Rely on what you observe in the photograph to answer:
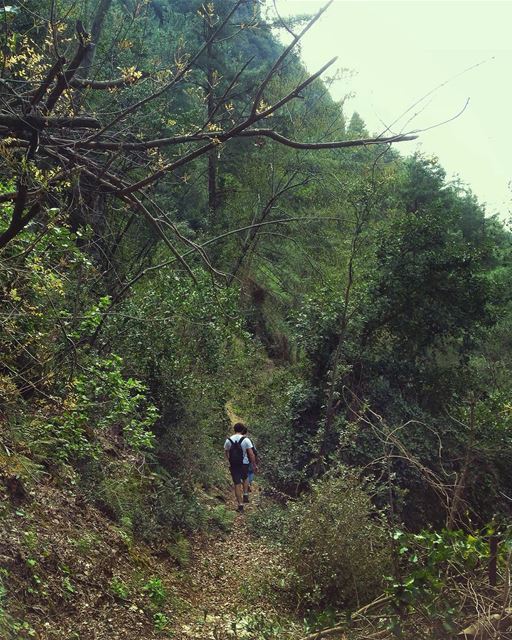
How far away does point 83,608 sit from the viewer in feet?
17.7

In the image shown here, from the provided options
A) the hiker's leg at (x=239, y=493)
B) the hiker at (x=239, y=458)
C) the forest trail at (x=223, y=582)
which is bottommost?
the forest trail at (x=223, y=582)

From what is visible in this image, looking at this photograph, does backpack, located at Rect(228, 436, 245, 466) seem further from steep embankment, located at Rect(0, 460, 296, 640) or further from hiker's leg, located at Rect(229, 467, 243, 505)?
steep embankment, located at Rect(0, 460, 296, 640)

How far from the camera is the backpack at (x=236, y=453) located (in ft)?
37.5

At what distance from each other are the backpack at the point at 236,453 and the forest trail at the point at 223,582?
97 cm

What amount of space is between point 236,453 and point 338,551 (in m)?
4.31

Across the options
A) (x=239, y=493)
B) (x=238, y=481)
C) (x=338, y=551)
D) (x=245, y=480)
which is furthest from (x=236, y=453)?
(x=338, y=551)

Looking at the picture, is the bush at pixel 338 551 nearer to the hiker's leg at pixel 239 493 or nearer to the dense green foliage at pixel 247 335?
the dense green foliage at pixel 247 335

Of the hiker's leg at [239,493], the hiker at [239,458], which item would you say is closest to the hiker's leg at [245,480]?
the hiker at [239,458]

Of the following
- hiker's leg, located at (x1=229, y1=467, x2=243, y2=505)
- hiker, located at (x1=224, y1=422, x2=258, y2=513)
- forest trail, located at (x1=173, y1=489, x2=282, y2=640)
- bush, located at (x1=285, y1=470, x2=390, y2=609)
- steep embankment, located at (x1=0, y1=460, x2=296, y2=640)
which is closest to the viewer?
steep embankment, located at (x1=0, y1=460, x2=296, y2=640)

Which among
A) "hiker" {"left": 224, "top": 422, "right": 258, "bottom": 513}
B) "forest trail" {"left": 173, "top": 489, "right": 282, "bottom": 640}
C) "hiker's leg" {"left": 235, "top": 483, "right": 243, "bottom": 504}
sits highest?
"hiker" {"left": 224, "top": 422, "right": 258, "bottom": 513}

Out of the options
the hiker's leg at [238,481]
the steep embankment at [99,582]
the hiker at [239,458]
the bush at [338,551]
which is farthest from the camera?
the hiker's leg at [238,481]

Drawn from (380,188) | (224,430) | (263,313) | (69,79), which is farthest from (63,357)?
(263,313)

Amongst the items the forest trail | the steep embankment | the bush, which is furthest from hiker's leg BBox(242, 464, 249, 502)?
the bush

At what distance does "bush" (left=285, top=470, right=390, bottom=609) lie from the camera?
718cm
